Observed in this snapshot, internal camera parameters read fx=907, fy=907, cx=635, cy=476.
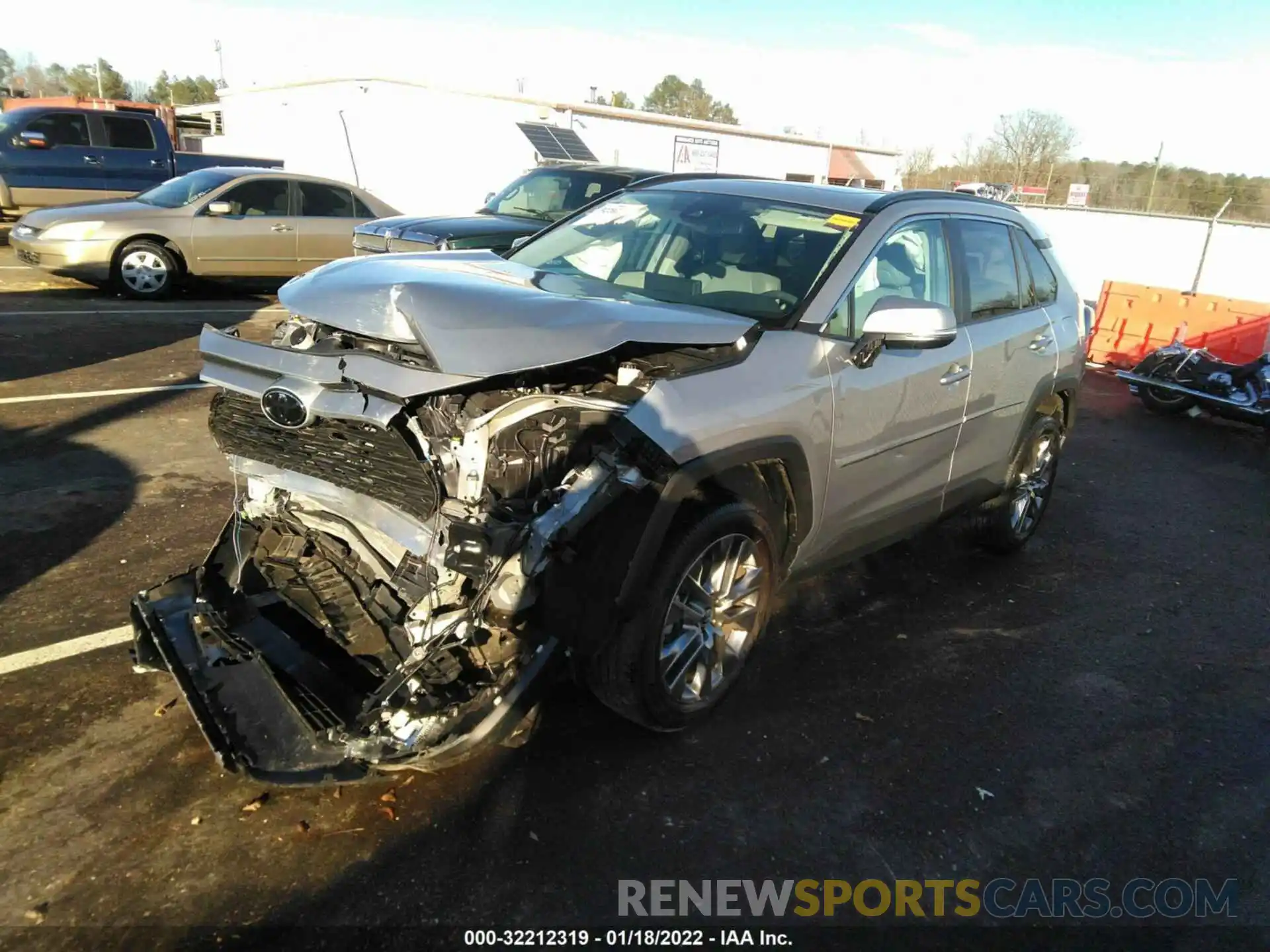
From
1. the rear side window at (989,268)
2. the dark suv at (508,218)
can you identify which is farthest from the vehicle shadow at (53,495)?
the rear side window at (989,268)

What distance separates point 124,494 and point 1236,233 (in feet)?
57.0

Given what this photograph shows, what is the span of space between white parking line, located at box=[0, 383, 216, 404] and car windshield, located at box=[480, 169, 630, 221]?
5186 millimetres

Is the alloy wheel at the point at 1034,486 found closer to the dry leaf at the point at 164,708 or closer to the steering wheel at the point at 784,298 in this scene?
the steering wheel at the point at 784,298

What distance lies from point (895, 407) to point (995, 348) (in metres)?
1.06

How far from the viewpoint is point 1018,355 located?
4824 mm

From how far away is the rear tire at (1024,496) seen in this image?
5297 mm

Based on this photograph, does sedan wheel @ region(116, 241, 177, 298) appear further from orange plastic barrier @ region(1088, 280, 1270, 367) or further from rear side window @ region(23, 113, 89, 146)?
orange plastic barrier @ region(1088, 280, 1270, 367)

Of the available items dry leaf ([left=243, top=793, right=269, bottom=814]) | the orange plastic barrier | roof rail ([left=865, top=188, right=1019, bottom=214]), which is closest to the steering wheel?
roof rail ([left=865, top=188, right=1019, bottom=214])

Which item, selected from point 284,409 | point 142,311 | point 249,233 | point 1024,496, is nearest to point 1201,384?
point 1024,496

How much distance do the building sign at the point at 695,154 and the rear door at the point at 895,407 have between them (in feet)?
76.1

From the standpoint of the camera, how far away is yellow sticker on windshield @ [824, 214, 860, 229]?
156 inches

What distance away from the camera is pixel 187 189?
11945 mm

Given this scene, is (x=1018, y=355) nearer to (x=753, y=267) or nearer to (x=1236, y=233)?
(x=753, y=267)

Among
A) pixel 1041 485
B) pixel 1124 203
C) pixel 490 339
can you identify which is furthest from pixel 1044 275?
pixel 1124 203
